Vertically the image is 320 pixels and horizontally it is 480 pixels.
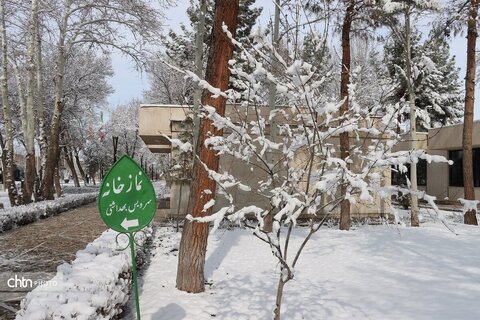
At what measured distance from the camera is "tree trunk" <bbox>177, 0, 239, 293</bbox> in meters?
5.69

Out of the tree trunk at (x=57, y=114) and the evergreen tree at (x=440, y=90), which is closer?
the tree trunk at (x=57, y=114)

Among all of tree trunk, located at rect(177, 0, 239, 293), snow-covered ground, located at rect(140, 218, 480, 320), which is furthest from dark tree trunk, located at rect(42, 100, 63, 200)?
tree trunk, located at rect(177, 0, 239, 293)

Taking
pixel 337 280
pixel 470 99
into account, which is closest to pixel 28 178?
pixel 337 280

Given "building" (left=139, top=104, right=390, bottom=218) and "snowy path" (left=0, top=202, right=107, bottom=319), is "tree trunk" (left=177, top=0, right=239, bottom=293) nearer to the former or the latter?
"snowy path" (left=0, top=202, right=107, bottom=319)

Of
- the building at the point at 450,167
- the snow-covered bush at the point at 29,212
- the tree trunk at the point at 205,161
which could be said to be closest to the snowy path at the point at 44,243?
the snow-covered bush at the point at 29,212

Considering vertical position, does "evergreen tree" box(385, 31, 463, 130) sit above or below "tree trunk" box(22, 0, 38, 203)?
above

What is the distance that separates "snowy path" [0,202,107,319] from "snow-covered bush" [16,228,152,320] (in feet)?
3.16

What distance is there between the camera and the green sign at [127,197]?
368 centimetres

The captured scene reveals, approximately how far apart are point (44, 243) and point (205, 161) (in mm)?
5200

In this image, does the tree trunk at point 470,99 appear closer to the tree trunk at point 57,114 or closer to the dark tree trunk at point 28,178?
the tree trunk at point 57,114

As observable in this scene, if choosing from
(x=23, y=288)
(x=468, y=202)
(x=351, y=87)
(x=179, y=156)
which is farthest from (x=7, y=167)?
(x=468, y=202)

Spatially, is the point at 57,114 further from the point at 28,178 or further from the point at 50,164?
the point at 28,178

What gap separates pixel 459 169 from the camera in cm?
2336

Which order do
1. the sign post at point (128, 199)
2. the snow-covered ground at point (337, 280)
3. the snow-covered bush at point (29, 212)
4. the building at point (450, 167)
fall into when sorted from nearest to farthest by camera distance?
the sign post at point (128, 199) < the snow-covered ground at point (337, 280) < the snow-covered bush at point (29, 212) < the building at point (450, 167)
